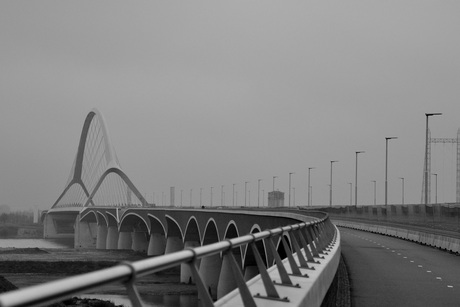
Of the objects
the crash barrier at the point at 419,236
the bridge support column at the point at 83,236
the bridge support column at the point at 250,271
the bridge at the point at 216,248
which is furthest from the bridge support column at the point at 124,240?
the bridge support column at the point at 250,271

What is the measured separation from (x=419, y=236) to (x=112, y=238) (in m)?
120

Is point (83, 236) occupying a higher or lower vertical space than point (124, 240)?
lower

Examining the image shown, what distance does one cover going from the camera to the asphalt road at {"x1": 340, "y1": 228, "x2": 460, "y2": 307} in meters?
18.9

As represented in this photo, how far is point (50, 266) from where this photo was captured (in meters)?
120

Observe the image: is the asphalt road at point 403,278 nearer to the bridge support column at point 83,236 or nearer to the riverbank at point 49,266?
the riverbank at point 49,266

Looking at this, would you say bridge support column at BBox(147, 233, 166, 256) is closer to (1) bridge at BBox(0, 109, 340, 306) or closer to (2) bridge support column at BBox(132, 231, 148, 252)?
(1) bridge at BBox(0, 109, 340, 306)

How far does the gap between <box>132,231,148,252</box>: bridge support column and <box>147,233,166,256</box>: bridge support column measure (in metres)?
16.9

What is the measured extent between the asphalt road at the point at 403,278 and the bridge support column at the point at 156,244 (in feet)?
321

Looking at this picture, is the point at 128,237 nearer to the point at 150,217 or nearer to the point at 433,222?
the point at 150,217

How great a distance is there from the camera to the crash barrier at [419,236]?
136ft

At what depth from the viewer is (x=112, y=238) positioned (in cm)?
16462

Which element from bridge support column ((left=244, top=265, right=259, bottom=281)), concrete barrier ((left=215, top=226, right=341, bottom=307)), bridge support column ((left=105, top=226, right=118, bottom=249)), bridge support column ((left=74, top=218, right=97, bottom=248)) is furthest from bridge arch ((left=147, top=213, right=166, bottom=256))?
concrete barrier ((left=215, top=226, right=341, bottom=307))

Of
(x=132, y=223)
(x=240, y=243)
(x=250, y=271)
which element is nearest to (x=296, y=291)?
(x=240, y=243)

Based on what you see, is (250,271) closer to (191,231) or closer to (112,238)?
(191,231)
